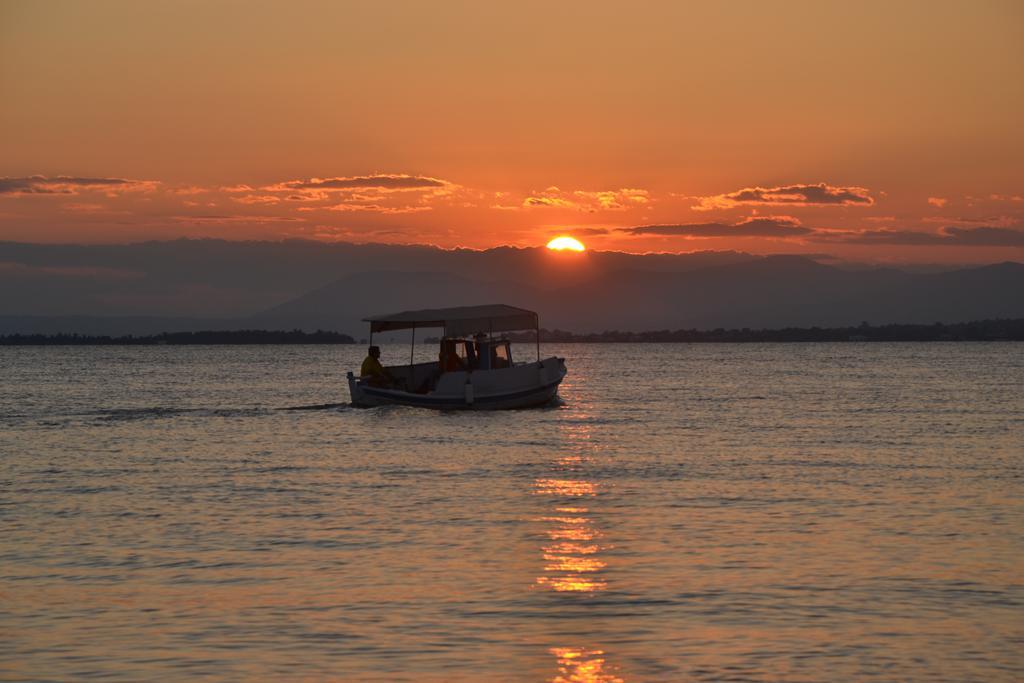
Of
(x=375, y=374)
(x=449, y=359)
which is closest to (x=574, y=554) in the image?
(x=449, y=359)

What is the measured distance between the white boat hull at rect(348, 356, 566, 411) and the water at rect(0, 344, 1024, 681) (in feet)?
30.4

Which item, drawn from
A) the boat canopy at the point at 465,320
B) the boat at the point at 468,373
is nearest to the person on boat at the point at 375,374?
the boat at the point at 468,373

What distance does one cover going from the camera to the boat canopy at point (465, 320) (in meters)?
50.3

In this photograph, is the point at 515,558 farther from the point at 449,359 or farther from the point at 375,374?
the point at 375,374

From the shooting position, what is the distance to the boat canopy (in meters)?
50.3

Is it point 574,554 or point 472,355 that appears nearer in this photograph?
point 574,554

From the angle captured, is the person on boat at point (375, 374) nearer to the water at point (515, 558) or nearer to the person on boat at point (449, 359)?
the person on boat at point (449, 359)

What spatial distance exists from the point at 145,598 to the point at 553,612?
5209 millimetres

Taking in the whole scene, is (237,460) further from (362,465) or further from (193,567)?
(193,567)

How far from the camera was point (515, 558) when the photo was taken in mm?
18484

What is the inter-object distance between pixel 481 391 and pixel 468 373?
1015 millimetres

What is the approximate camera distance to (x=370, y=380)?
5150 centimetres

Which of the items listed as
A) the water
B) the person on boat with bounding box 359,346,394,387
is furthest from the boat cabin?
the water

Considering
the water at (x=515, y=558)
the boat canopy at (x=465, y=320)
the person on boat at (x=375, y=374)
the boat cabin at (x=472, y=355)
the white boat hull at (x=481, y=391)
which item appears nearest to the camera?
the water at (x=515, y=558)
